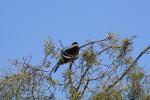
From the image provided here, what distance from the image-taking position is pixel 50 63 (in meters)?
7.01

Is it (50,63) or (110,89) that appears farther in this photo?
(50,63)

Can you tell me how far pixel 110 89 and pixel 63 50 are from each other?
0.91 metres

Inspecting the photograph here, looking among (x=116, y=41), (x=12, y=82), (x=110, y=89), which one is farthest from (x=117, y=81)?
(x=12, y=82)

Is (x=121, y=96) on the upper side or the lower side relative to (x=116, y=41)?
lower

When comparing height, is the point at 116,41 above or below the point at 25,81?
above

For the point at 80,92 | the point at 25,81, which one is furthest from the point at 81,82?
the point at 25,81

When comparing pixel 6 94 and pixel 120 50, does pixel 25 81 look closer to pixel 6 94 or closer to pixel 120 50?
pixel 6 94

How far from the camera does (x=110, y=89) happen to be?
6.53 metres

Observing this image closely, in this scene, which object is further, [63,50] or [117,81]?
[63,50]

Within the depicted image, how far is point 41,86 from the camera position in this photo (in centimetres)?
678

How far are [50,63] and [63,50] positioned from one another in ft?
0.82

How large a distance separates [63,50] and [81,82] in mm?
586

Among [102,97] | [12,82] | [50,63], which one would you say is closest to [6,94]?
[12,82]

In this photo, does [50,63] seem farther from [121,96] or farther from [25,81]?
[121,96]
